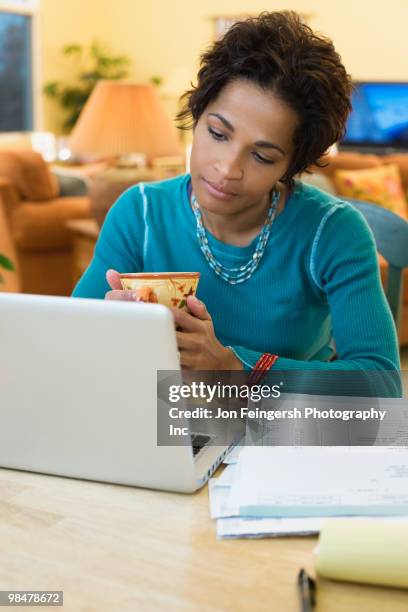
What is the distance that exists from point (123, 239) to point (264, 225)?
0.25m

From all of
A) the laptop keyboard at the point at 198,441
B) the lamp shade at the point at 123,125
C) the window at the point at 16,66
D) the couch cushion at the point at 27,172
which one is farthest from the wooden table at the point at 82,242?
the window at the point at 16,66

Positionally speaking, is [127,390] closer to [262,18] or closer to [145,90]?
[262,18]

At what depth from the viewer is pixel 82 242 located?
4.66 metres

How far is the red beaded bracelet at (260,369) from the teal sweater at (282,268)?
0.17 metres

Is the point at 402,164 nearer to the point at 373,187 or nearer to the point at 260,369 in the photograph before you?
the point at 373,187

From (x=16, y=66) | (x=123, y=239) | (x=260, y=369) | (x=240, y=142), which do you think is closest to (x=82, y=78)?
(x=16, y=66)

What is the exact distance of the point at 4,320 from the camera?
2.97 feet

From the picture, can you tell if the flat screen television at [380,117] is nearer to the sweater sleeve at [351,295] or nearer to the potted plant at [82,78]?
the potted plant at [82,78]

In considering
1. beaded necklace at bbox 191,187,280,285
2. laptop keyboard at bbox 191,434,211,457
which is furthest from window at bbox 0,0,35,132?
laptop keyboard at bbox 191,434,211,457

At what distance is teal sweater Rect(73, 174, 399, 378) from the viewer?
1.36 metres

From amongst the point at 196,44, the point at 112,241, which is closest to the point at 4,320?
the point at 112,241

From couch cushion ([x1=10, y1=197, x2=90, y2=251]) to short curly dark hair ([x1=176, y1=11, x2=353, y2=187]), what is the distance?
131 inches

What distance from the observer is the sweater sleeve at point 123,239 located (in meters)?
1.49

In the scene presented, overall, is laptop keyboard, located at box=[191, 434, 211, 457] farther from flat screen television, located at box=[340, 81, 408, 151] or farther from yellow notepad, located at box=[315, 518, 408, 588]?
flat screen television, located at box=[340, 81, 408, 151]
